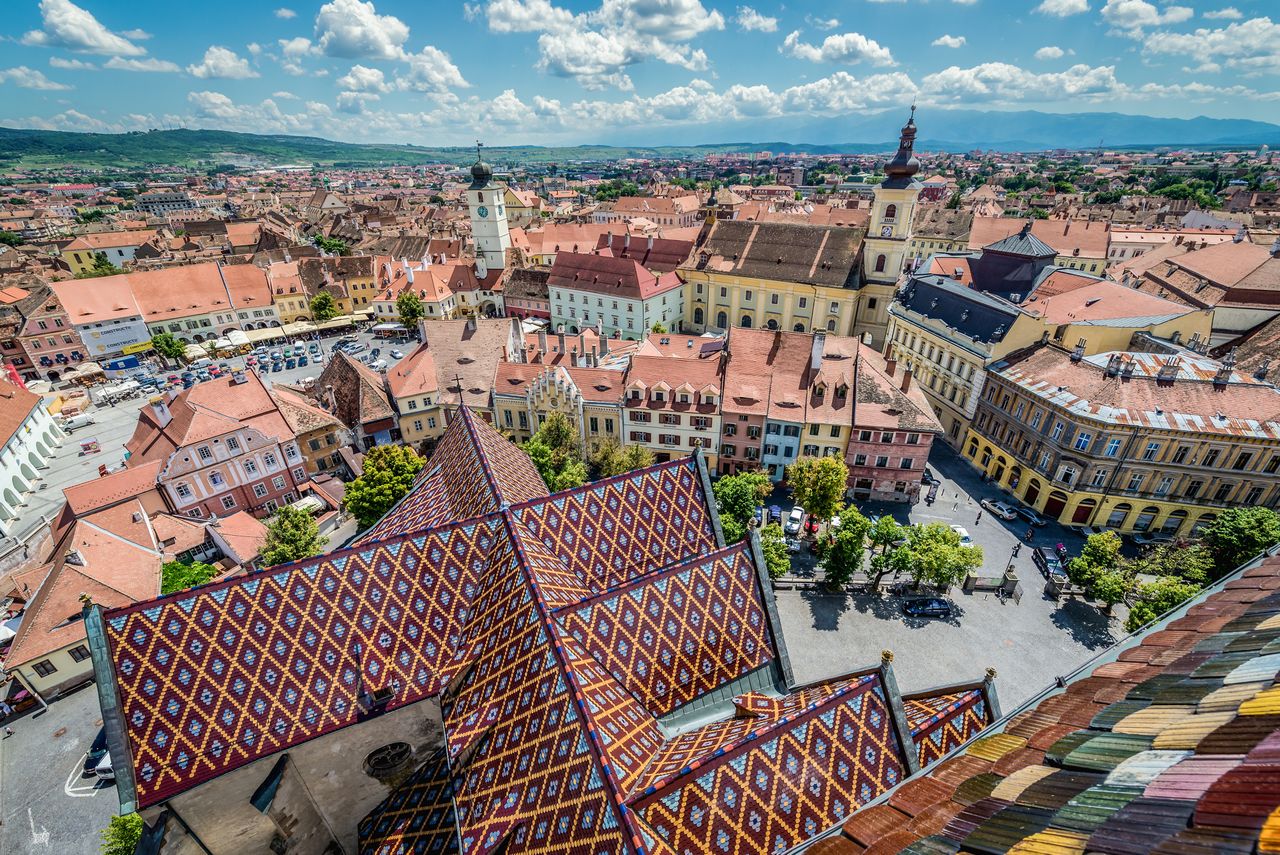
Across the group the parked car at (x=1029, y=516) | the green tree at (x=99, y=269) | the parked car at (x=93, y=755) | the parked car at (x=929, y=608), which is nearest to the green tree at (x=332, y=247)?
Result: the green tree at (x=99, y=269)

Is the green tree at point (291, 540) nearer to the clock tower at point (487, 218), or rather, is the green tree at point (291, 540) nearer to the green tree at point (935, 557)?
Answer: the green tree at point (935, 557)

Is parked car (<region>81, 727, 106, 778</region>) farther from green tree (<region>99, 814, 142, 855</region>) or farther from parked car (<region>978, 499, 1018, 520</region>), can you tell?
parked car (<region>978, 499, 1018, 520</region>)

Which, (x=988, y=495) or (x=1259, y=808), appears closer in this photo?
(x=1259, y=808)

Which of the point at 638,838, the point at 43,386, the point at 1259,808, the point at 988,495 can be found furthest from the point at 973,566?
the point at 43,386

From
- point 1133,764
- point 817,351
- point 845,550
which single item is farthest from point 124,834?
A: point 817,351

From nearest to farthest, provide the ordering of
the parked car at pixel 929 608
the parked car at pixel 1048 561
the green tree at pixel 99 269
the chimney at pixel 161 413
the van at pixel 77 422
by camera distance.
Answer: the parked car at pixel 929 608, the parked car at pixel 1048 561, the chimney at pixel 161 413, the van at pixel 77 422, the green tree at pixel 99 269

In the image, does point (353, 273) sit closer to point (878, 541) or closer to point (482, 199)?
point (482, 199)

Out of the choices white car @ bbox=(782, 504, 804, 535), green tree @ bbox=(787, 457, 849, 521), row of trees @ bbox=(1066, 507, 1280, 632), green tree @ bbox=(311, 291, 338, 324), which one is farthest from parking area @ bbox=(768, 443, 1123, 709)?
green tree @ bbox=(311, 291, 338, 324)
